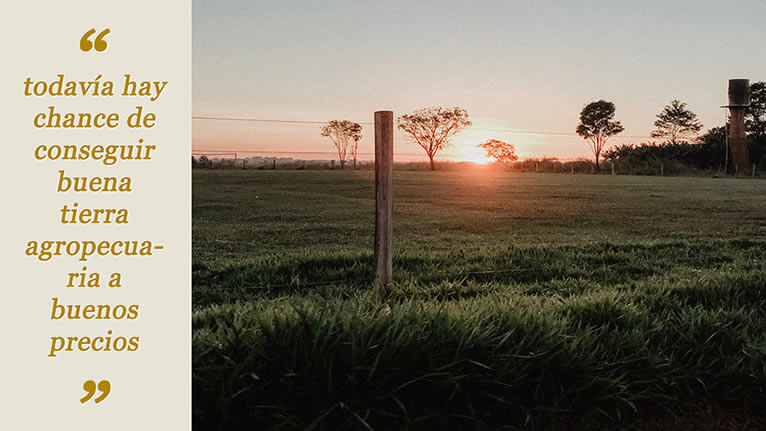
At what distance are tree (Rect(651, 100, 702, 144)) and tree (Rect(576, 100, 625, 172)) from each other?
18.7 feet

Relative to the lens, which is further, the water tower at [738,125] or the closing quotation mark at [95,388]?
the water tower at [738,125]

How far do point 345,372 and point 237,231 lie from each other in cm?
572

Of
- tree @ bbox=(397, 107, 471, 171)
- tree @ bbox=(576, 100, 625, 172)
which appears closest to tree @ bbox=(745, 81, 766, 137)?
tree @ bbox=(576, 100, 625, 172)

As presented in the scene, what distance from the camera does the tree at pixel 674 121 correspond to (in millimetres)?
21656

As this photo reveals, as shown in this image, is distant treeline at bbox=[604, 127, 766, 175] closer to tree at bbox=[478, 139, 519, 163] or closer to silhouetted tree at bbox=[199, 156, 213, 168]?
tree at bbox=[478, 139, 519, 163]

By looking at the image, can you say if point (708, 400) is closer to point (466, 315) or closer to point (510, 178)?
point (466, 315)

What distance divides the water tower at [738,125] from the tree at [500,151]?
1026 cm

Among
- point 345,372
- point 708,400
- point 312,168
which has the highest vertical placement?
point 312,168

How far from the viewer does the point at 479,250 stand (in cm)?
645

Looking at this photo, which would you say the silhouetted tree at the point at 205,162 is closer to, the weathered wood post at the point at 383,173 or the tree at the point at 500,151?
the weathered wood post at the point at 383,173

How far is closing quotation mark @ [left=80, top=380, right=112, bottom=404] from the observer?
8.25ft

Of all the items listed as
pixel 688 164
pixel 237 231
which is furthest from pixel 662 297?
pixel 688 164

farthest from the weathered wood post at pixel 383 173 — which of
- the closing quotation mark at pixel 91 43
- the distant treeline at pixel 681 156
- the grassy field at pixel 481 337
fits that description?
the distant treeline at pixel 681 156

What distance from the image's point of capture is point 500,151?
47.5 ft
